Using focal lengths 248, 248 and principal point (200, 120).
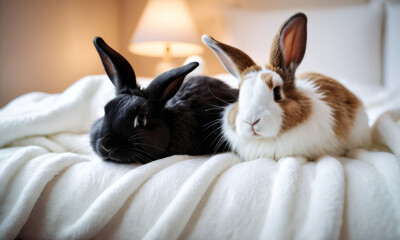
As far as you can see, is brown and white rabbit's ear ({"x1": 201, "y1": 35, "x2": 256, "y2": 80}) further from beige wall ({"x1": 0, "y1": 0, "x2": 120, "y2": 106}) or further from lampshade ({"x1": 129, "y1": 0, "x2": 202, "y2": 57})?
beige wall ({"x1": 0, "y1": 0, "x2": 120, "y2": 106})

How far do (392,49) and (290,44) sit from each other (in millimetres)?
1600

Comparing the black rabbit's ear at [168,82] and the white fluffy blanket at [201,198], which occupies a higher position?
the black rabbit's ear at [168,82]

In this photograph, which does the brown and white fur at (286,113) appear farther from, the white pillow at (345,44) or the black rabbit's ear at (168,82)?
the white pillow at (345,44)

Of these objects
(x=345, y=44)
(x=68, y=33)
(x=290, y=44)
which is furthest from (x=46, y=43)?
(x=345, y=44)

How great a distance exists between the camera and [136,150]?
641 millimetres

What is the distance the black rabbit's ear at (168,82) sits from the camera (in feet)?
2.22

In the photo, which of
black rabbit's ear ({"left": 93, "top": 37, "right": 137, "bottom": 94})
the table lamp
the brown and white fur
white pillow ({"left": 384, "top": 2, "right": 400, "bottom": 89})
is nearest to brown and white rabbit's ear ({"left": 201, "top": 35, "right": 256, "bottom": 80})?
the brown and white fur

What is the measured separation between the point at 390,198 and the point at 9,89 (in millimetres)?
1803

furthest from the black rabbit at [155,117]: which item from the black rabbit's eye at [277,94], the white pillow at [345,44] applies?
the white pillow at [345,44]

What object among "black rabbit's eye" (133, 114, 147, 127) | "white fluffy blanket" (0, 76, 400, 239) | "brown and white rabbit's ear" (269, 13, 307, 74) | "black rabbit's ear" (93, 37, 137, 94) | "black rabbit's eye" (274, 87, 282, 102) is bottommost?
"white fluffy blanket" (0, 76, 400, 239)

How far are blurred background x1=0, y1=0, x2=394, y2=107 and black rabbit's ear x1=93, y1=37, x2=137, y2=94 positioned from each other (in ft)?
3.52

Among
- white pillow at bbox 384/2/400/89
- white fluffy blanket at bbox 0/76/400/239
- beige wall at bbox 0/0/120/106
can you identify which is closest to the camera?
white fluffy blanket at bbox 0/76/400/239

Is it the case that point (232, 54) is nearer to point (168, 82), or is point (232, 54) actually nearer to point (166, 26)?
point (168, 82)

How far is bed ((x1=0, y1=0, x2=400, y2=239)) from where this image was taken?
417 millimetres
